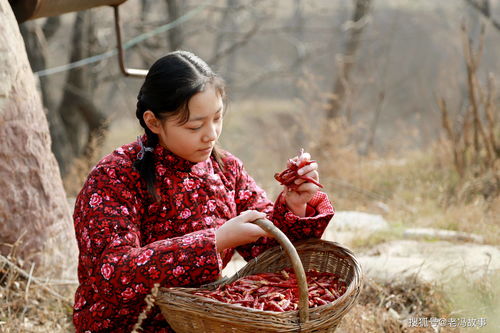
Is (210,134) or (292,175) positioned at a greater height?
(210,134)

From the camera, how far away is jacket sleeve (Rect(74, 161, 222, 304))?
196 cm

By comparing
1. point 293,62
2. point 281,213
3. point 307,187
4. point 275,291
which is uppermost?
point 307,187

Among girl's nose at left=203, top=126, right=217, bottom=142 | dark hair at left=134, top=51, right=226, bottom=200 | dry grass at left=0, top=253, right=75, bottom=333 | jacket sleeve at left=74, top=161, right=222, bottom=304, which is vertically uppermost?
dark hair at left=134, top=51, right=226, bottom=200

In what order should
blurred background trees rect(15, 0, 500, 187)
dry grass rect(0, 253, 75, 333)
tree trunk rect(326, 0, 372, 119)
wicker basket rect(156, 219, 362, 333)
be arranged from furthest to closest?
tree trunk rect(326, 0, 372, 119)
blurred background trees rect(15, 0, 500, 187)
dry grass rect(0, 253, 75, 333)
wicker basket rect(156, 219, 362, 333)

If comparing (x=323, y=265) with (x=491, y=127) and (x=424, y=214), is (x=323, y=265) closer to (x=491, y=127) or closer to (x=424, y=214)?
(x=424, y=214)

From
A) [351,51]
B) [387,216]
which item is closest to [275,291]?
[387,216]

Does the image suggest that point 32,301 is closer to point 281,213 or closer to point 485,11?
point 281,213

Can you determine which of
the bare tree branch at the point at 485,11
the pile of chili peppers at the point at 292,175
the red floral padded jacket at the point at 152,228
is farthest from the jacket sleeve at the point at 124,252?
the bare tree branch at the point at 485,11

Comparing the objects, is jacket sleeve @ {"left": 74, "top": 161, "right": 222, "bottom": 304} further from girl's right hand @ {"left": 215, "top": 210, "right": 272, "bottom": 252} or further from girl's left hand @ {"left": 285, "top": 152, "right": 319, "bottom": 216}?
girl's left hand @ {"left": 285, "top": 152, "right": 319, "bottom": 216}

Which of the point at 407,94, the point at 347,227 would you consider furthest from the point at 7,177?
the point at 407,94

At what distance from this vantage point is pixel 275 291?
6.71 ft

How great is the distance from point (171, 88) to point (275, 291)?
800mm

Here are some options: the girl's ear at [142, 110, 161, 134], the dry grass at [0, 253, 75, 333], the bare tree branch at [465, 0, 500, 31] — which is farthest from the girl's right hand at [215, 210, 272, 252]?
the bare tree branch at [465, 0, 500, 31]

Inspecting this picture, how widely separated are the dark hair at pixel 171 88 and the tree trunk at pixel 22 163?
3.21 ft
